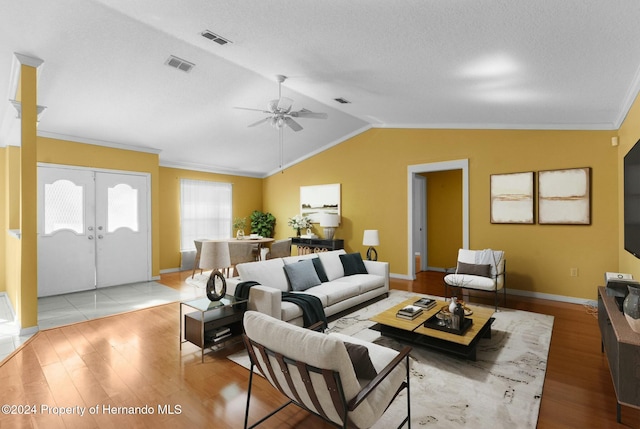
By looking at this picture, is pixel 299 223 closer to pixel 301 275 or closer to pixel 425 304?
pixel 301 275

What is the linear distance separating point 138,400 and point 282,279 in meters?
2.00

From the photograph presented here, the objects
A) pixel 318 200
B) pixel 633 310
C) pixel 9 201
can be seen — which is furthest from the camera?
pixel 318 200

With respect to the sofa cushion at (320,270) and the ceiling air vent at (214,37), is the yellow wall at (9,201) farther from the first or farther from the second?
the sofa cushion at (320,270)

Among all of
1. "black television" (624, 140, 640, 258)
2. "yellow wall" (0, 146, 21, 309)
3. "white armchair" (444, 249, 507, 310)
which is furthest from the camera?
"yellow wall" (0, 146, 21, 309)

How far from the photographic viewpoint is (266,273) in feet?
13.0

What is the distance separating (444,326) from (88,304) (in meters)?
5.17

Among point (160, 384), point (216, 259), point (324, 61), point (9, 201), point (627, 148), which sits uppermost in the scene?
point (324, 61)

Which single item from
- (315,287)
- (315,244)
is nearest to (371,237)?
(315,244)

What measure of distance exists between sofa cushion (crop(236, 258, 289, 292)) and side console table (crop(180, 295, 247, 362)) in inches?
13.6

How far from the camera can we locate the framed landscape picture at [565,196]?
4688mm

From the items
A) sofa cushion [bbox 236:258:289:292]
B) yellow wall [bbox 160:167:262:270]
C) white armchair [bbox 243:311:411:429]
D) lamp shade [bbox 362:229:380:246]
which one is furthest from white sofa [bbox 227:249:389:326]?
yellow wall [bbox 160:167:262:270]

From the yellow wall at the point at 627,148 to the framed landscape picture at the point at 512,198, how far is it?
3.44 ft

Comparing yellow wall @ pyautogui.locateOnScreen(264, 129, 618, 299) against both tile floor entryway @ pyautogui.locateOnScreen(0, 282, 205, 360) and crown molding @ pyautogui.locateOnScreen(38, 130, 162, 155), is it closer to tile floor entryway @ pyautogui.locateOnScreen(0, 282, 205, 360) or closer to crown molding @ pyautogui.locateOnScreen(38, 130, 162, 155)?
crown molding @ pyautogui.locateOnScreen(38, 130, 162, 155)

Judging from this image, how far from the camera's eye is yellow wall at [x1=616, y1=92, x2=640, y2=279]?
11.3ft
